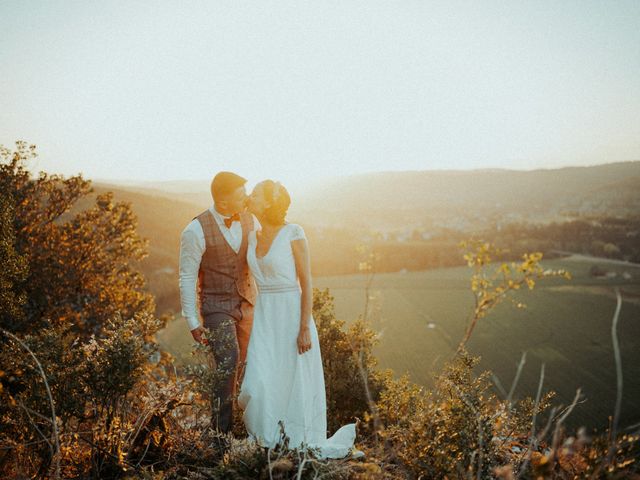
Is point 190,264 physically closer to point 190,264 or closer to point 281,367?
point 190,264

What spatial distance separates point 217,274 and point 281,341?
83 centimetres

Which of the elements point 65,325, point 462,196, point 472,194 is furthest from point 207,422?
point 472,194

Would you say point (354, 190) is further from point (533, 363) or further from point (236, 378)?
point (236, 378)

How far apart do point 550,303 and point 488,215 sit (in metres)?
40.6

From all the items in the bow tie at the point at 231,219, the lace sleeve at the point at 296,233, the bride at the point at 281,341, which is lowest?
the bride at the point at 281,341

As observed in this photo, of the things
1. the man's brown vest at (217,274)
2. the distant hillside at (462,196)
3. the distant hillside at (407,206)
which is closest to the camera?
the man's brown vest at (217,274)

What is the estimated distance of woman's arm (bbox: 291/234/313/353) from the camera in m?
3.39

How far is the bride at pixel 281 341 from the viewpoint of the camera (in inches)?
131

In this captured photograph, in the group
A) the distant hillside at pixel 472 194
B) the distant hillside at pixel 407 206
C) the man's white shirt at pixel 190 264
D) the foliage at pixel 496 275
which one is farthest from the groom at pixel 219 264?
the distant hillside at pixel 472 194

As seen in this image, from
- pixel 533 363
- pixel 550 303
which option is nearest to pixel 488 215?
pixel 550 303

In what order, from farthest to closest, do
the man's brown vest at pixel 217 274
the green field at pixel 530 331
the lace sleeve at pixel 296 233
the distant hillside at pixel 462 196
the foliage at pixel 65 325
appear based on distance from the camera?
the distant hillside at pixel 462 196
the green field at pixel 530 331
the man's brown vest at pixel 217 274
the lace sleeve at pixel 296 233
the foliage at pixel 65 325

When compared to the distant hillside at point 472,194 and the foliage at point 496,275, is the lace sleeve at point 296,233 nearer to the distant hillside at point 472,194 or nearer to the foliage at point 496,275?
the foliage at point 496,275

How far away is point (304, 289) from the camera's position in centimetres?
342

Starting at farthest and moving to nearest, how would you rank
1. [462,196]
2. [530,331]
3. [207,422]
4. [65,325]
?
[462,196] < [530,331] < [207,422] < [65,325]
